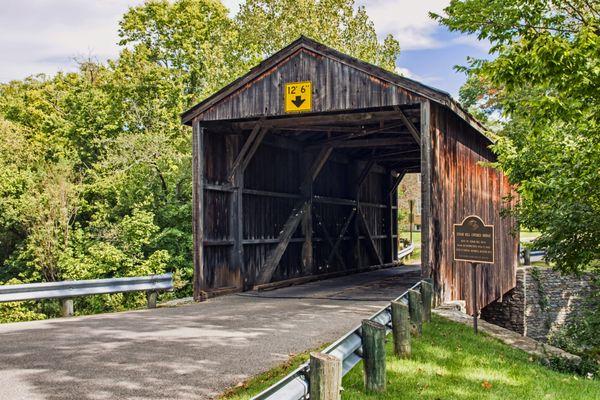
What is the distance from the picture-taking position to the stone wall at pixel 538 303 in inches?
862

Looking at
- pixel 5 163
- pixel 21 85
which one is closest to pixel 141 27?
pixel 5 163

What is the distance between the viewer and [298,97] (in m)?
11.7

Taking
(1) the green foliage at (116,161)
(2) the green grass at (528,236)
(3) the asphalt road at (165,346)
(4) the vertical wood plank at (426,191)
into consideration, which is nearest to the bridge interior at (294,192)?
(4) the vertical wood plank at (426,191)

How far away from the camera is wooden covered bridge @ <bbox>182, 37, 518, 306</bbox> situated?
11023 mm

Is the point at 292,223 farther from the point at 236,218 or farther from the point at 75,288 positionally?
the point at 75,288

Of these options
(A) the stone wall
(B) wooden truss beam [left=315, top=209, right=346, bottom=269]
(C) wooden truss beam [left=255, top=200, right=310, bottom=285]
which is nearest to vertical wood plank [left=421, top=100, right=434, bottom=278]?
(C) wooden truss beam [left=255, top=200, right=310, bottom=285]

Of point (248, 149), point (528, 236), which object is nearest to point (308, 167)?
point (248, 149)

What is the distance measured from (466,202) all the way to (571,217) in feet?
10.7

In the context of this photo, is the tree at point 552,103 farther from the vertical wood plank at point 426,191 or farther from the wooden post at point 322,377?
the wooden post at point 322,377

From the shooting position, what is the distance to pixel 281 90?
11.9 meters

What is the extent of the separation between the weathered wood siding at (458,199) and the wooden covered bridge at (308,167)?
40mm

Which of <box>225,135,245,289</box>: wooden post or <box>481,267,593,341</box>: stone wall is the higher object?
<box>225,135,245,289</box>: wooden post

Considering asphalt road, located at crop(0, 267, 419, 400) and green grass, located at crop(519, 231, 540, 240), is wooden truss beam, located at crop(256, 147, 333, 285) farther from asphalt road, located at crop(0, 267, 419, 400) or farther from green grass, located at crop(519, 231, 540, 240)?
green grass, located at crop(519, 231, 540, 240)

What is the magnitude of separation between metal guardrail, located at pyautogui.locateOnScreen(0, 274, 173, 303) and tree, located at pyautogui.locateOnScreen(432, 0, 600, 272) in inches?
269
